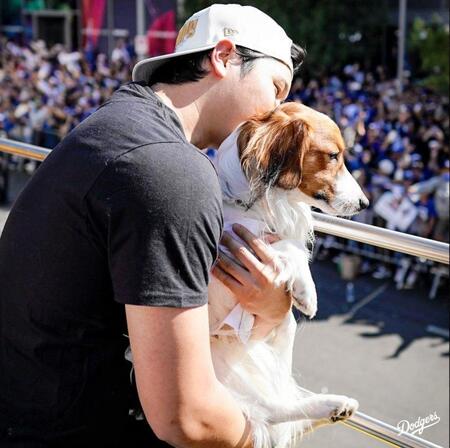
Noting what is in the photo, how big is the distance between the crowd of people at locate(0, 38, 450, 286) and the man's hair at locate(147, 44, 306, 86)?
102 cm

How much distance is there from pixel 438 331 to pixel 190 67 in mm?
8004

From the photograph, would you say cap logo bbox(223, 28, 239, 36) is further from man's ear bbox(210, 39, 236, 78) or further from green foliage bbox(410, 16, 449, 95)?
green foliage bbox(410, 16, 449, 95)

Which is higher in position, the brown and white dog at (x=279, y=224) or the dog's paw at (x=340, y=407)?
the brown and white dog at (x=279, y=224)

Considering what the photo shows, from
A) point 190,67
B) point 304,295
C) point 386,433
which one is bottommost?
point 386,433

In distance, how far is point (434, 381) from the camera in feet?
24.9

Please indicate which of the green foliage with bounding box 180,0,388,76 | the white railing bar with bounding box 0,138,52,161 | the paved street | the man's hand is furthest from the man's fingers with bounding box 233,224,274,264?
the green foliage with bounding box 180,0,388,76

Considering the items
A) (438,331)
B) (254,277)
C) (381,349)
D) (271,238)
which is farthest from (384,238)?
(438,331)

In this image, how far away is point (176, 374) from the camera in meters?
1.26

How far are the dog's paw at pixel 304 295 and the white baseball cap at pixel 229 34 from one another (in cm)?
55

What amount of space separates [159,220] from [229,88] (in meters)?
0.47

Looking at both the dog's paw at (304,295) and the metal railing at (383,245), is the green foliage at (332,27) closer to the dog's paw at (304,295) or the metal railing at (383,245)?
the metal railing at (383,245)

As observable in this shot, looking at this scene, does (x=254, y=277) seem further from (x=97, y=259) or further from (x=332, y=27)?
(x=332, y=27)

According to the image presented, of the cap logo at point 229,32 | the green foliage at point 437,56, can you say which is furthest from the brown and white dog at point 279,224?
the green foliage at point 437,56

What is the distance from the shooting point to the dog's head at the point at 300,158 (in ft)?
5.70
